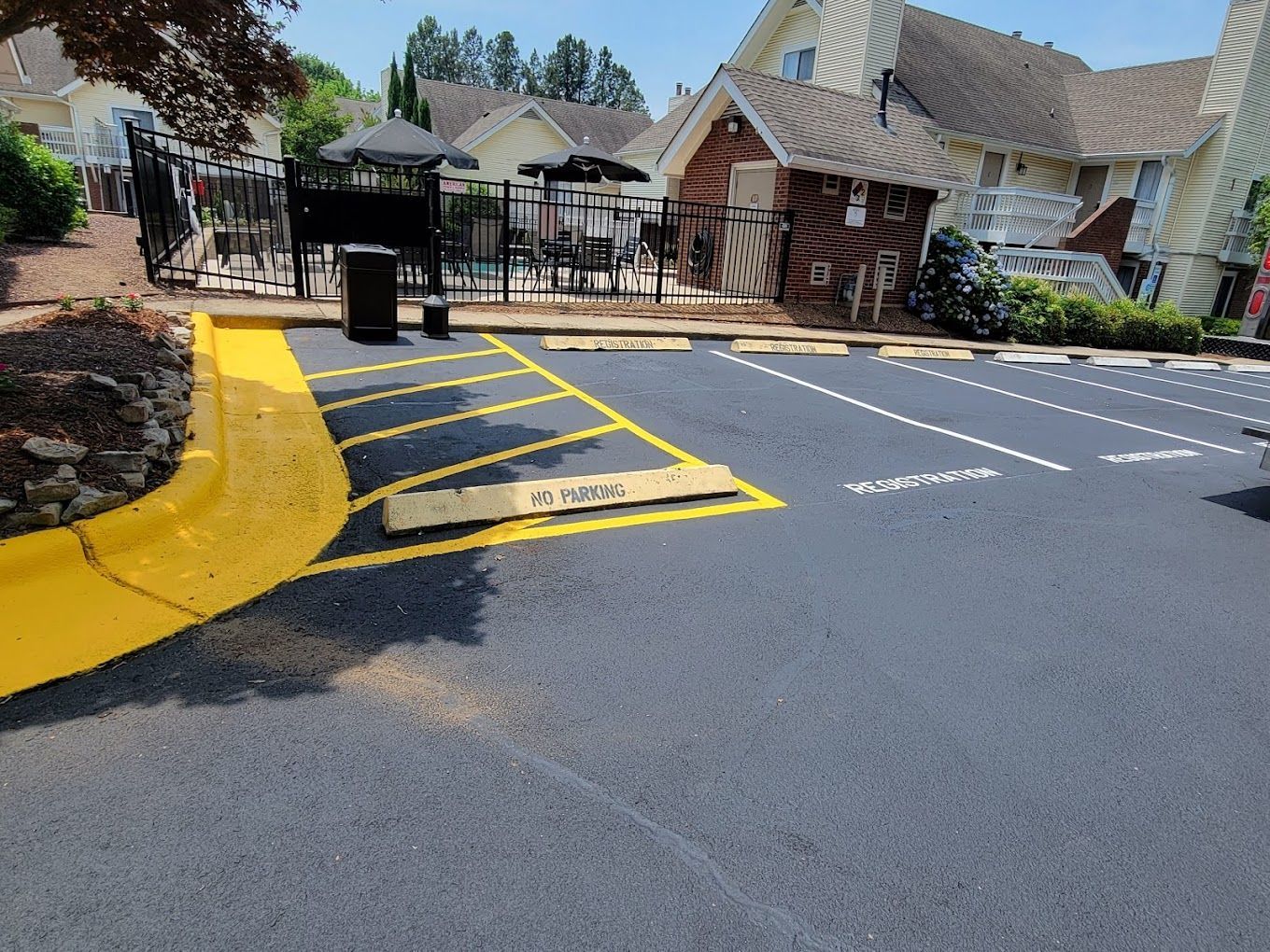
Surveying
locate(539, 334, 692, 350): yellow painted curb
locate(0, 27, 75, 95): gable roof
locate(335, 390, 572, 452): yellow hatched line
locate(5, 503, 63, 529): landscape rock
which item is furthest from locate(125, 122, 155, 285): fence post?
locate(0, 27, 75, 95): gable roof

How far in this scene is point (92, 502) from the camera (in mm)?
3984

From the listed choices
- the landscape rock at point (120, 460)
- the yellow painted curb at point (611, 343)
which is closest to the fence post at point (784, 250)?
the yellow painted curb at point (611, 343)

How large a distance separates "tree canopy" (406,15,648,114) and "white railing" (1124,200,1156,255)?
242ft

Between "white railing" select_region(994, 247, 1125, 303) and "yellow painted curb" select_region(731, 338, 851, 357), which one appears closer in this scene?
"yellow painted curb" select_region(731, 338, 851, 357)

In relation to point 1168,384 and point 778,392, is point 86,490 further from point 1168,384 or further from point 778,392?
point 1168,384

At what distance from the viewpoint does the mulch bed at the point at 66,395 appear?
4.13 meters

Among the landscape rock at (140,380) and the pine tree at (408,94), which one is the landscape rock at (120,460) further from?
the pine tree at (408,94)

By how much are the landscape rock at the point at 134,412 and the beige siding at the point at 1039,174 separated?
1006 inches

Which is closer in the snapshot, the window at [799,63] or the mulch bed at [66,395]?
the mulch bed at [66,395]

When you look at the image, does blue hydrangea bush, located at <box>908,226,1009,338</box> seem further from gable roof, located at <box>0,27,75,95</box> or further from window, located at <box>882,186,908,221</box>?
gable roof, located at <box>0,27,75,95</box>

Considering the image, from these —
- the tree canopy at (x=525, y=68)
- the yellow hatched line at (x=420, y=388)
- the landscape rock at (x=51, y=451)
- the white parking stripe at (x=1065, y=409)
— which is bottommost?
the white parking stripe at (x=1065, y=409)

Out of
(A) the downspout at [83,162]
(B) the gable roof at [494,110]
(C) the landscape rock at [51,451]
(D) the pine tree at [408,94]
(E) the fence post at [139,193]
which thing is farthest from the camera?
(B) the gable roof at [494,110]

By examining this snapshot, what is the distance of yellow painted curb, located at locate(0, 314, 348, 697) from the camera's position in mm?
3262

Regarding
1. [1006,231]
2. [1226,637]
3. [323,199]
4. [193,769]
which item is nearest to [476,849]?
[193,769]
